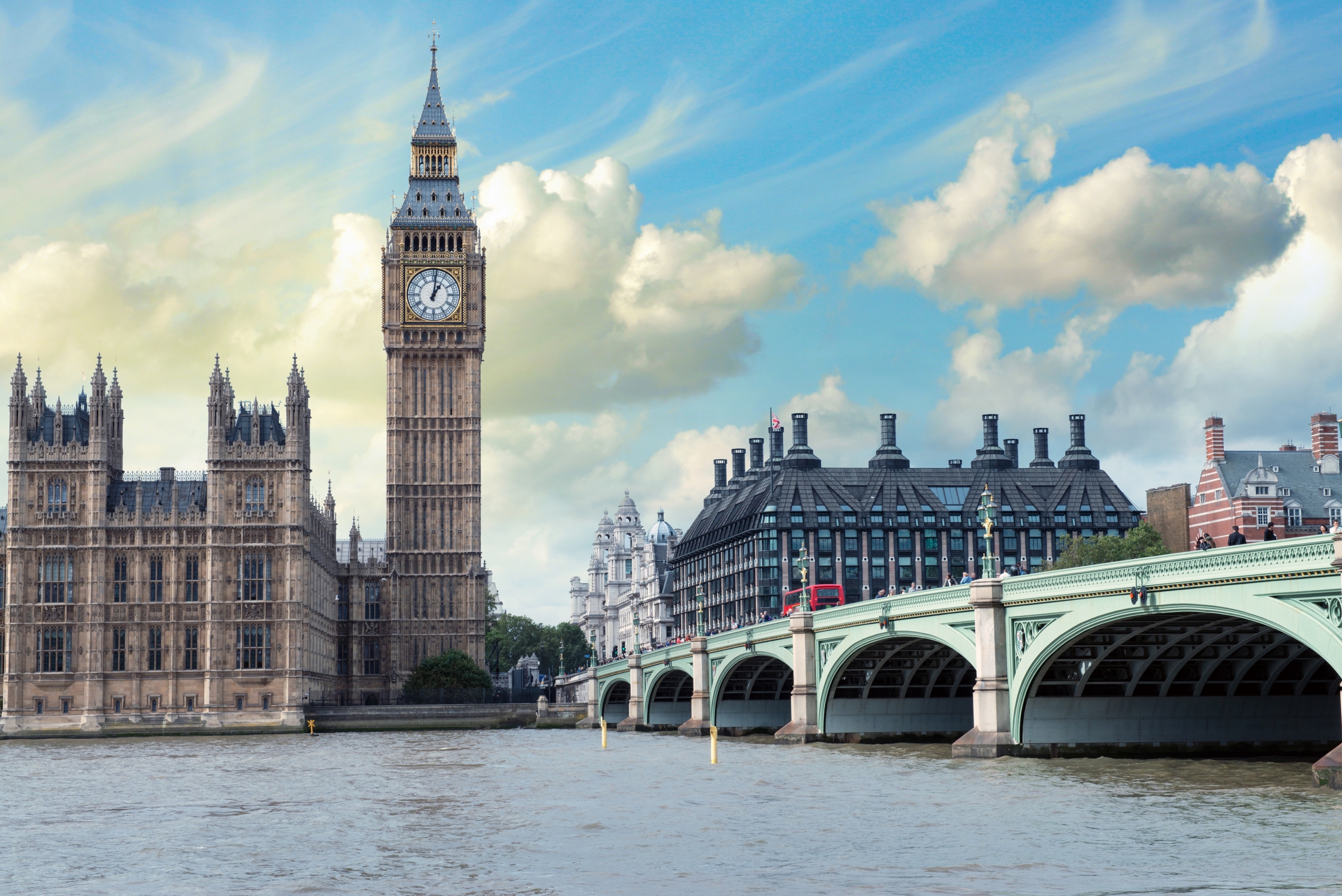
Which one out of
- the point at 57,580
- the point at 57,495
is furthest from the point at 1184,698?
the point at 57,495

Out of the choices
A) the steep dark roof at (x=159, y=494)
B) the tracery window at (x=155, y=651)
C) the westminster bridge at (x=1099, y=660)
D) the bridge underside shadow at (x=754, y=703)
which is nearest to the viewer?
the westminster bridge at (x=1099, y=660)

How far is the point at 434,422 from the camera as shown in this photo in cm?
14575

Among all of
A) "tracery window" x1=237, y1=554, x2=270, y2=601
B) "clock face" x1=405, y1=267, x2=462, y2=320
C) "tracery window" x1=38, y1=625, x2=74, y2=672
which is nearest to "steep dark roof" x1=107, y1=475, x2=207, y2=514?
"tracery window" x1=237, y1=554, x2=270, y2=601

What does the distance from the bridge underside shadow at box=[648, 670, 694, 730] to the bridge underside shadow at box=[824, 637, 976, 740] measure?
3663cm

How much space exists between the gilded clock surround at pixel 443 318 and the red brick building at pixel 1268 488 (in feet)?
219

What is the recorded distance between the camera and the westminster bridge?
Answer: 133 feet

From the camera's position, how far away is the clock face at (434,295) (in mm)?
148375

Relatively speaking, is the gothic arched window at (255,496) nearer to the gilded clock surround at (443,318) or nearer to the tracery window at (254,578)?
the tracery window at (254,578)

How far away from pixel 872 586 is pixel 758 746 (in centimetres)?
8738

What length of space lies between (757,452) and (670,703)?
78.9 m

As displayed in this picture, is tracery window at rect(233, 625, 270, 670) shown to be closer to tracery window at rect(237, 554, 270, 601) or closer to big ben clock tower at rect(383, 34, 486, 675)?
tracery window at rect(237, 554, 270, 601)

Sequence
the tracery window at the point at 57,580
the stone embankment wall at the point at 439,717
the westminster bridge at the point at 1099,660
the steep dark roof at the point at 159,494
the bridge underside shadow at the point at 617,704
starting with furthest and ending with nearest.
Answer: the bridge underside shadow at the point at 617,704
the steep dark roof at the point at 159,494
the stone embankment wall at the point at 439,717
the tracery window at the point at 57,580
the westminster bridge at the point at 1099,660

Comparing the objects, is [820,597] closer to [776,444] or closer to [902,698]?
[902,698]

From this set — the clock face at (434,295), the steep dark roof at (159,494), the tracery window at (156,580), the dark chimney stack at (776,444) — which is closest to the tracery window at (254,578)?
the steep dark roof at (159,494)
